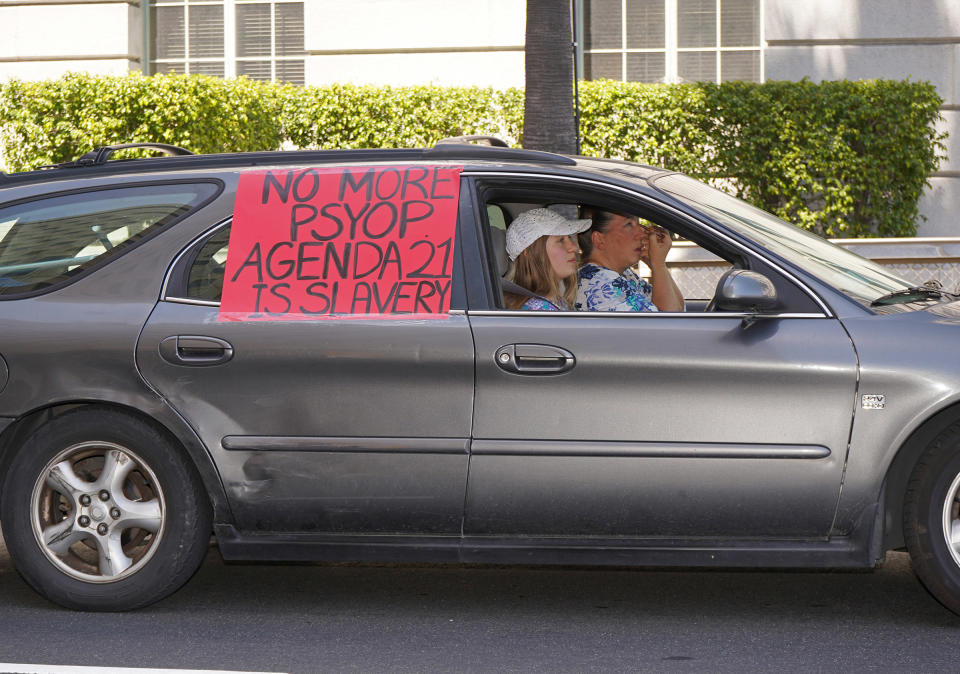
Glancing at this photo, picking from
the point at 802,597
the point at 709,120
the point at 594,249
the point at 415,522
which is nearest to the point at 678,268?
the point at 709,120

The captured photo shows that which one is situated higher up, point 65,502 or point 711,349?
point 711,349

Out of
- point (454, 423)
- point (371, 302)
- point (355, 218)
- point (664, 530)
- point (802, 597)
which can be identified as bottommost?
point (802, 597)

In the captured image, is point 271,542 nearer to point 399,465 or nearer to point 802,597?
point 399,465

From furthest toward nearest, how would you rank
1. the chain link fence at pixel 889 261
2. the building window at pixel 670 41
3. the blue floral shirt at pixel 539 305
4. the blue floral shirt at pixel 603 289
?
the building window at pixel 670 41, the chain link fence at pixel 889 261, the blue floral shirt at pixel 603 289, the blue floral shirt at pixel 539 305

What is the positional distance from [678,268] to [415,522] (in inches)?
226

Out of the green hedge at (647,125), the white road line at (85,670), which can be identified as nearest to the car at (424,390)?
the white road line at (85,670)

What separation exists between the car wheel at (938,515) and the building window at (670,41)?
10228 mm

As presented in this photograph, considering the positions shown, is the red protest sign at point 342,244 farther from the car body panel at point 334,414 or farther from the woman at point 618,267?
the woman at point 618,267

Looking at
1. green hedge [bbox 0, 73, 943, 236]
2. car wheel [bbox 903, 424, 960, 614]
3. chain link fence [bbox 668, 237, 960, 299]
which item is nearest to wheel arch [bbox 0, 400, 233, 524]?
car wheel [bbox 903, 424, 960, 614]

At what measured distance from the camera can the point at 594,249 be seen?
5.70 metres

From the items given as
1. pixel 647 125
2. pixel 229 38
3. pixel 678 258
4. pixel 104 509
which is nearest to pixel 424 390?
pixel 104 509

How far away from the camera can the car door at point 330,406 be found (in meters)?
4.66

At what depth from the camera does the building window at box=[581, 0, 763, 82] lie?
1430cm

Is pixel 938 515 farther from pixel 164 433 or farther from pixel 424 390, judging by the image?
pixel 164 433
